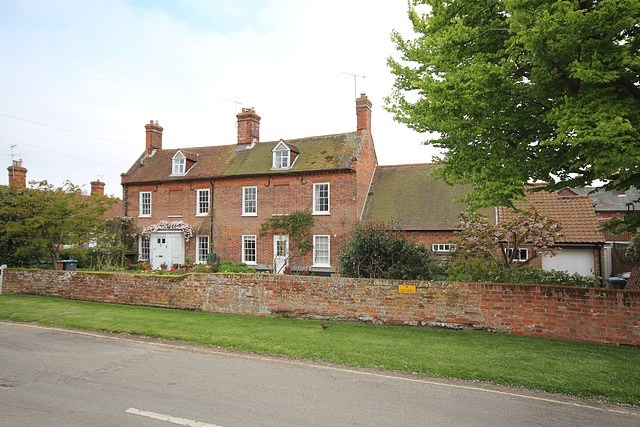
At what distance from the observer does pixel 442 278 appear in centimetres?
1471

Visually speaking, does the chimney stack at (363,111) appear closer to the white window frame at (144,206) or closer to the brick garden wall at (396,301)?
the brick garden wall at (396,301)

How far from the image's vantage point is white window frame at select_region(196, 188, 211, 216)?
27688mm

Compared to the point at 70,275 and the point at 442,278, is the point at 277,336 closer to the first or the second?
the point at 442,278

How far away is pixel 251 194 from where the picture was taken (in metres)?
26.5

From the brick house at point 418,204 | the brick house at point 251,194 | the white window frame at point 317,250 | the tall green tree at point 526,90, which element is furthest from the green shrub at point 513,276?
the white window frame at point 317,250

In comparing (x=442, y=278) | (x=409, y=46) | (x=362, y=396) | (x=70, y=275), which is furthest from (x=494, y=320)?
(x=70, y=275)

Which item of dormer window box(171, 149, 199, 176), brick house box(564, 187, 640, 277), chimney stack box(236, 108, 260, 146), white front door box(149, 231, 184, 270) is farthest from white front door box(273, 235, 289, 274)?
brick house box(564, 187, 640, 277)

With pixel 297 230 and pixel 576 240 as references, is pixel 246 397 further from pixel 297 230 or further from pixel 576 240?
pixel 576 240

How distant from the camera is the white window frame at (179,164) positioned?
29.1m

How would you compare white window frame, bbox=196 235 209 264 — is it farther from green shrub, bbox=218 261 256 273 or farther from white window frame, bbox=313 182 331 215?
white window frame, bbox=313 182 331 215

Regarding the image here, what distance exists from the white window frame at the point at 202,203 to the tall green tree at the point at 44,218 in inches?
347

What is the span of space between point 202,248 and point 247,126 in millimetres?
9637

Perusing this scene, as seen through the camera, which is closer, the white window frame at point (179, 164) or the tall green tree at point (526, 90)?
the tall green tree at point (526, 90)

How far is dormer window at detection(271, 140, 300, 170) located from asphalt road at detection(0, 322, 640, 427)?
18.3m
